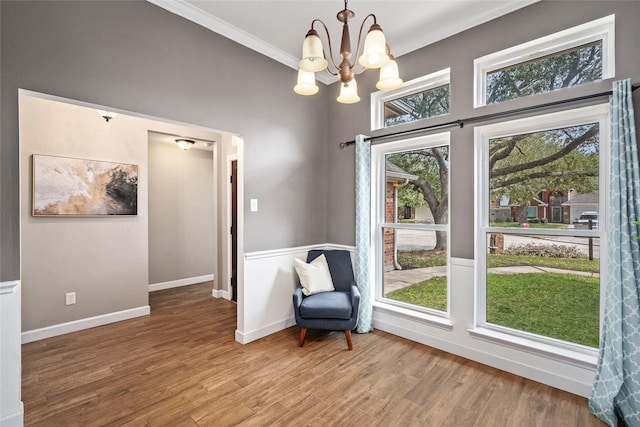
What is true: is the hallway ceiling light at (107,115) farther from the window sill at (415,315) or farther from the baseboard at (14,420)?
the window sill at (415,315)

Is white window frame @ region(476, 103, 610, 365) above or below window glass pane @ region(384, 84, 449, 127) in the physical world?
below

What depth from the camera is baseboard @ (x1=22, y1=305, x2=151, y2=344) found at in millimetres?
3080

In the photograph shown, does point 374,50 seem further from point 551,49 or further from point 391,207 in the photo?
point 391,207

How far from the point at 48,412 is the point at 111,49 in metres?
2.58

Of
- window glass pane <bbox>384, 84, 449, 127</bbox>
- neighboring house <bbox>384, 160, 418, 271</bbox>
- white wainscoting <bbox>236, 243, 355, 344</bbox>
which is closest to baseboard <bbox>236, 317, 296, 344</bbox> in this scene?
white wainscoting <bbox>236, 243, 355, 344</bbox>

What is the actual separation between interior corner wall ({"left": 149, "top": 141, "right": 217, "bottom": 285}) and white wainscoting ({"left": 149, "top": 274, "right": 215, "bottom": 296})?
5 centimetres

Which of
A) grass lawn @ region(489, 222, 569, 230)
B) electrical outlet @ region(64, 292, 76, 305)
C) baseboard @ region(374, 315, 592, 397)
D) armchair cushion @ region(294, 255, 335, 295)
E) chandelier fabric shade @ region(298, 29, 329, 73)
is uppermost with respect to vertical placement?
chandelier fabric shade @ region(298, 29, 329, 73)

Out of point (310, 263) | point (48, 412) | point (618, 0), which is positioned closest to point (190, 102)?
point (310, 263)

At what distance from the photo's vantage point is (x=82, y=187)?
3439mm

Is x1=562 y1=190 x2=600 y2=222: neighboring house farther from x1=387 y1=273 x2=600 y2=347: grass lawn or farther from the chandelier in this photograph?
the chandelier

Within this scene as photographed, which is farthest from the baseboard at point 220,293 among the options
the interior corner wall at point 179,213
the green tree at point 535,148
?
the green tree at point 535,148

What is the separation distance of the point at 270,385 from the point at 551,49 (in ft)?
11.5

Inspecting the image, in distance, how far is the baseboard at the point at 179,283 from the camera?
16.6 ft

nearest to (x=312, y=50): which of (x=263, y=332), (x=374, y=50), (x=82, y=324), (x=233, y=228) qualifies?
(x=374, y=50)
